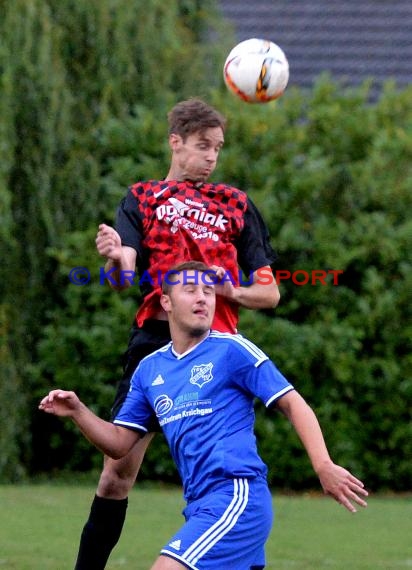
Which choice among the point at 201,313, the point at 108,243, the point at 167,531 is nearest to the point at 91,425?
the point at 201,313

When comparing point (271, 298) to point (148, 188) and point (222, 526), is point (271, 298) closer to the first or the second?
point (148, 188)

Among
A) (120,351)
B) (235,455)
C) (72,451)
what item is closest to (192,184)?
(235,455)

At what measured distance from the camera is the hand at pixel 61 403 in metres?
4.32

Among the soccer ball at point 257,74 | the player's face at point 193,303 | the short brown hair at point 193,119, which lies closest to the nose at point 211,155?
the short brown hair at point 193,119

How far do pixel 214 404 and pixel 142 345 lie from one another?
112 cm

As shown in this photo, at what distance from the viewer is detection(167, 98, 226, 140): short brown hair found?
5.33 meters

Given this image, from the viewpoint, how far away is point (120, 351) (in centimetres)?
1018

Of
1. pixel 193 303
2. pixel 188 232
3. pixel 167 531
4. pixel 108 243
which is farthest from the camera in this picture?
pixel 167 531

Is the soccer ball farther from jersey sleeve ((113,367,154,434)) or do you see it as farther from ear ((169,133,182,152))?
jersey sleeve ((113,367,154,434))

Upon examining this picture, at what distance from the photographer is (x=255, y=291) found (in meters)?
5.38

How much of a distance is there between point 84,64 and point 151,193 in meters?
5.41

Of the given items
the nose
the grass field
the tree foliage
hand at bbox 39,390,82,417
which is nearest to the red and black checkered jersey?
the nose

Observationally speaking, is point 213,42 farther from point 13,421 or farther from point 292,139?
point 13,421

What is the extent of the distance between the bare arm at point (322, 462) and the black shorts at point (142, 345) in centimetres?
129
